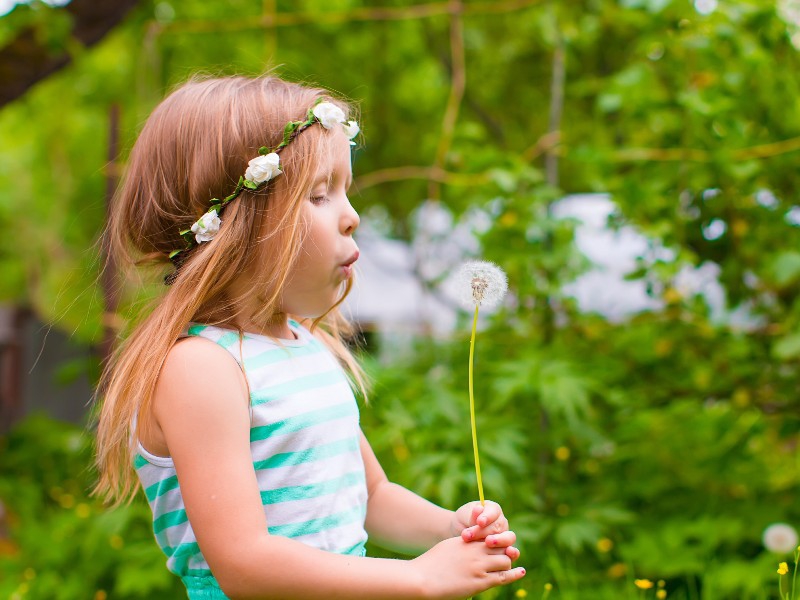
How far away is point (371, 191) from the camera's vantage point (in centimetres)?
704

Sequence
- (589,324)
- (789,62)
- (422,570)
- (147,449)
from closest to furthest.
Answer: (422,570) → (147,449) → (789,62) → (589,324)

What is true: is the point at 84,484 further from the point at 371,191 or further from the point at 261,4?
the point at 371,191

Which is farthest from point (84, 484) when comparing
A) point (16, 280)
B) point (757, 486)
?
point (16, 280)

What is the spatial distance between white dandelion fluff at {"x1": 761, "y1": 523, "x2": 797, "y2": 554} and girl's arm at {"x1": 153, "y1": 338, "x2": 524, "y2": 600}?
4.80ft

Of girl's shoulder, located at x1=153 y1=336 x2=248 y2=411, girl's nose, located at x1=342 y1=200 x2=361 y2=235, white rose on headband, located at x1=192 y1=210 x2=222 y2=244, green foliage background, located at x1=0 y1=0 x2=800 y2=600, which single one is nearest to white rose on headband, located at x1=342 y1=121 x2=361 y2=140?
girl's nose, located at x1=342 y1=200 x2=361 y2=235

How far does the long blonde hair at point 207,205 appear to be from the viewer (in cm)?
115

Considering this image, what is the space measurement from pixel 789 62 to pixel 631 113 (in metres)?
0.47

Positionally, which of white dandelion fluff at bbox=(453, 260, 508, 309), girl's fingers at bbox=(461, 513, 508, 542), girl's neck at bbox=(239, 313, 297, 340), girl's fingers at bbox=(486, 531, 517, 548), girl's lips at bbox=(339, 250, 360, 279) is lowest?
girl's fingers at bbox=(486, 531, 517, 548)

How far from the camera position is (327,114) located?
3.97 ft

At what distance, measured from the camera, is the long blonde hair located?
1.15 metres

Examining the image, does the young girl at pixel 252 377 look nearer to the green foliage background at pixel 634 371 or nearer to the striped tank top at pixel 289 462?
the striped tank top at pixel 289 462

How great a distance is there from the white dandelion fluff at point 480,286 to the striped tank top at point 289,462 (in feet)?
0.86

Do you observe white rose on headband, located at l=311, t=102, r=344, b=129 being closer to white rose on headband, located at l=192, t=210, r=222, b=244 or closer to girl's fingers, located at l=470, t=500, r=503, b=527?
white rose on headband, located at l=192, t=210, r=222, b=244

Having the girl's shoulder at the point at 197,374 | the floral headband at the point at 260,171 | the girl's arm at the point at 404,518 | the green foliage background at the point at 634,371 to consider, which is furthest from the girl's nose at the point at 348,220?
the green foliage background at the point at 634,371
